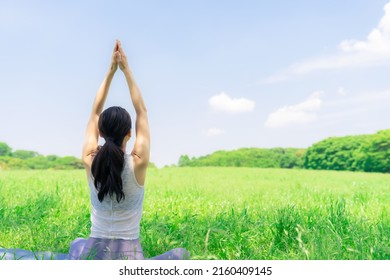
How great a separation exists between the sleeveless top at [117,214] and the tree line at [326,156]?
3298 cm

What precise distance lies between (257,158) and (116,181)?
40.1 meters

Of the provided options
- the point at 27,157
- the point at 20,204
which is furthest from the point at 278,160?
the point at 20,204

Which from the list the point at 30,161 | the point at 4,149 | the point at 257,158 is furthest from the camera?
the point at 257,158

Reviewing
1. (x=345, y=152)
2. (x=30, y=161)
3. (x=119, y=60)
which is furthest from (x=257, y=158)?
(x=119, y=60)

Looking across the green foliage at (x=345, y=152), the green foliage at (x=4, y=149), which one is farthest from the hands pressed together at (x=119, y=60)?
the green foliage at (x=345, y=152)

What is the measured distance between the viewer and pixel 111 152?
12.6ft

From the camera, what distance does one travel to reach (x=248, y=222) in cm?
555

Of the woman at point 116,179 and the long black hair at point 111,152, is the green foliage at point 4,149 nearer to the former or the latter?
the woman at point 116,179

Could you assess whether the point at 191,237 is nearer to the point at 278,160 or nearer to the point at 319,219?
the point at 319,219

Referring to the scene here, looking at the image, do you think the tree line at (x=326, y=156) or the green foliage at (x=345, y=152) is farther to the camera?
the green foliage at (x=345, y=152)

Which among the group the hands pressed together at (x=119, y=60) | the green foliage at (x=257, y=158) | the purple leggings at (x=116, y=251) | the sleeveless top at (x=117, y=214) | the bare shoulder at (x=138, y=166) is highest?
the green foliage at (x=257, y=158)

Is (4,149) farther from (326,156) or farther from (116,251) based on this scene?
(116,251)

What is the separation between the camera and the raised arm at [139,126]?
156 inches

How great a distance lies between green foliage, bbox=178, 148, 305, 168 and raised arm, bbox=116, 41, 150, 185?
34775 millimetres
